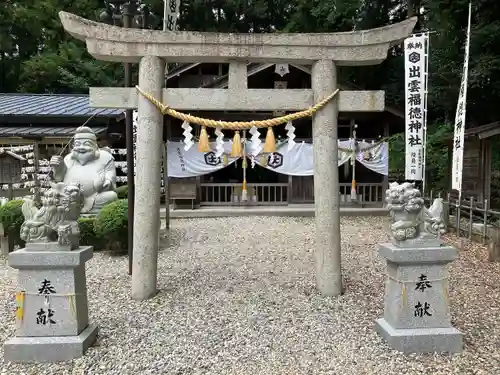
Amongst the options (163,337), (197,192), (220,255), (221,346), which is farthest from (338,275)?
(197,192)

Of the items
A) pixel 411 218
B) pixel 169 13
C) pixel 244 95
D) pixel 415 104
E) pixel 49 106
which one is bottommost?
pixel 411 218

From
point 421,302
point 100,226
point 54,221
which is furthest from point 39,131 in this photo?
point 421,302

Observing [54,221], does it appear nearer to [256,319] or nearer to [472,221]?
[256,319]

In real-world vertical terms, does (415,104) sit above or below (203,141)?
above

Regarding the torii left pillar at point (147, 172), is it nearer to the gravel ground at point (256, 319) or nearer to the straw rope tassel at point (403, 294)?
the gravel ground at point (256, 319)

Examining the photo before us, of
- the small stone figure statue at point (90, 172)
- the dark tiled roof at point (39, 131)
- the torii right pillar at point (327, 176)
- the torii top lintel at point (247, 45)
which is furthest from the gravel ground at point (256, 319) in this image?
the dark tiled roof at point (39, 131)

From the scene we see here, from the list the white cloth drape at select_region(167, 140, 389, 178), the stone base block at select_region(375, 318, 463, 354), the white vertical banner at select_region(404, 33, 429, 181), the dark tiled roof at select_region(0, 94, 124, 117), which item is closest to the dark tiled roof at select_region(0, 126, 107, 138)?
the dark tiled roof at select_region(0, 94, 124, 117)

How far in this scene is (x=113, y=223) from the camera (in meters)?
6.78

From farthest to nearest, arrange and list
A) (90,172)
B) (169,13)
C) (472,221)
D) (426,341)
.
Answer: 1. (472,221)
2. (90,172)
3. (169,13)
4. (426,341)

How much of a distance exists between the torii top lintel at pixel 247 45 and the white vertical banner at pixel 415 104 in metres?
4.13

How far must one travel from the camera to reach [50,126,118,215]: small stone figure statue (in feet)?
24.7

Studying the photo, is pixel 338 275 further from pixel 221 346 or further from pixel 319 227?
pixel 221 346

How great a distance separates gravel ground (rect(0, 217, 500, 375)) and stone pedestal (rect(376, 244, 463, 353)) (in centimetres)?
12

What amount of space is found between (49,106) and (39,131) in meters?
2.57
